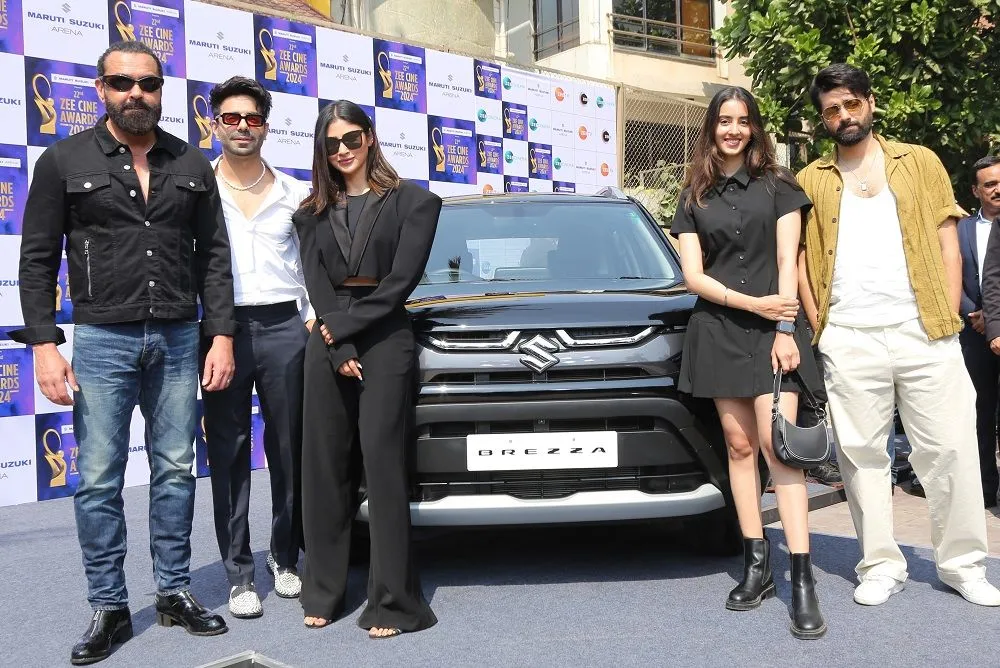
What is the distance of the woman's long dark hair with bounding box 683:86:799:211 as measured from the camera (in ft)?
11.3

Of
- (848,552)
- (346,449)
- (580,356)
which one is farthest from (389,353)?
(848,552)

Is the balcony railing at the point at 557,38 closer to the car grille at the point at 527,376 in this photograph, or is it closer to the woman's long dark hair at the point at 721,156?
the woman's long dark hair at the point at 721,156

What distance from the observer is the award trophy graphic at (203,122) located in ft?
22.2

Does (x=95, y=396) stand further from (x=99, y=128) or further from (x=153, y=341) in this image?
(x=99, y=128)

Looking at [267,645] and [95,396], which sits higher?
[95,396]

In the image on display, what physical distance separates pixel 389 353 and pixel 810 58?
718cm

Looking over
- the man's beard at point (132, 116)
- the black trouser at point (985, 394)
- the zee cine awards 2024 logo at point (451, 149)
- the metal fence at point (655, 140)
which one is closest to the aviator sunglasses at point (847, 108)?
the man's beard at point (132, 116)

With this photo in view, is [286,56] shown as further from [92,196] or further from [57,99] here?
[92,196]

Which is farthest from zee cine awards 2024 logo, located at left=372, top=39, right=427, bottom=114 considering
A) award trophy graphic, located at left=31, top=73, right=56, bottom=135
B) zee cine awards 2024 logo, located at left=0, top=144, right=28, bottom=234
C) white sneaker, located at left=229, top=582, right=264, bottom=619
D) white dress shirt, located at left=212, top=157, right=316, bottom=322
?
white sneaker, located at left=229, top=582, right=264, bottom=619

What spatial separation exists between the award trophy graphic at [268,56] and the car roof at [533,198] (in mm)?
2724

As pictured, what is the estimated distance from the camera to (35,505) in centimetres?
599

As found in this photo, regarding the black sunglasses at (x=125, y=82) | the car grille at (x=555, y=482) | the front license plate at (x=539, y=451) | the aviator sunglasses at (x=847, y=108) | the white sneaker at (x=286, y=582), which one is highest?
the black sunglasses at (x=125, y=82)

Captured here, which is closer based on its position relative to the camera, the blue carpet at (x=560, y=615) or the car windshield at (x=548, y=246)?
the blue carpet at (x=560, y=615)

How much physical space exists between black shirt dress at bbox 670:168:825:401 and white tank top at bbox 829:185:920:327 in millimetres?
209
